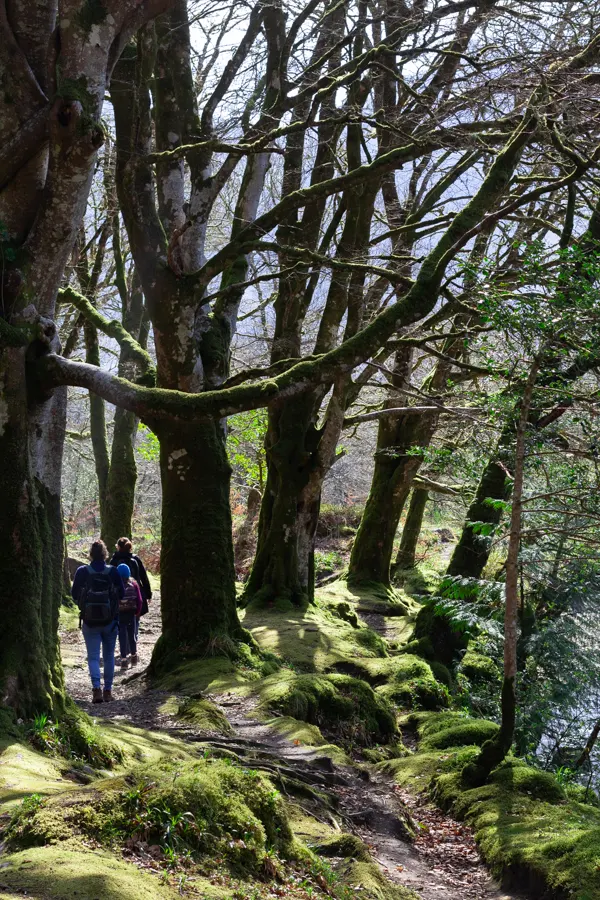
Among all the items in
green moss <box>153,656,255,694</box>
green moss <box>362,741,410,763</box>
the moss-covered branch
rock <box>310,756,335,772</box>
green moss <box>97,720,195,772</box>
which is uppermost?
the moss-covered branch

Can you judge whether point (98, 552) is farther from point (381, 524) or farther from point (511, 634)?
point (381, 524)

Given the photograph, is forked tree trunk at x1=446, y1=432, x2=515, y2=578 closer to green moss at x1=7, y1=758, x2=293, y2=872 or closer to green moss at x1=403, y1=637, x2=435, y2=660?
green moss at x1=403, y1=637, x2=435, y2=660

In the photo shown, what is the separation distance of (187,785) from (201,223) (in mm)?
8352

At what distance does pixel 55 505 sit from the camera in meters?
6.40

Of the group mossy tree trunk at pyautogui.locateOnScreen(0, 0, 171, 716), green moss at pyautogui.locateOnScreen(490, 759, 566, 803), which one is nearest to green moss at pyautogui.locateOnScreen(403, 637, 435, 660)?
green moss at pyautogui.locateOnScreen(490, 759, 566, 803)

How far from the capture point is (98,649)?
924 centimetres

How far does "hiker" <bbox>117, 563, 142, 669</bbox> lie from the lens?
1178 cm

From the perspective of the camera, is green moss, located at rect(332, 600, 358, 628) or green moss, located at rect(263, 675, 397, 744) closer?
green moss, located at rect(263, 675, 397, 744)

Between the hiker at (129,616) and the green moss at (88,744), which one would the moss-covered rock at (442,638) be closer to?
the hiker at (129,616)

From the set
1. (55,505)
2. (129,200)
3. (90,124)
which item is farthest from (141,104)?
(55,505)

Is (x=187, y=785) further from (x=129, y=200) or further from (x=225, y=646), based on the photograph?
(x=129, y=200)

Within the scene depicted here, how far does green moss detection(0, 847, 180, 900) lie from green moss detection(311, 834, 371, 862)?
189cm

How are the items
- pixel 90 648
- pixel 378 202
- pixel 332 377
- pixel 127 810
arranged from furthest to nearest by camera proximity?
pixel 378 202
pixel 90 648
pixel 332 377
pixel 127 810

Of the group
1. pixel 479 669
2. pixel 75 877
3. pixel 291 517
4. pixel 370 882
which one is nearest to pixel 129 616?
pixel 291 517
